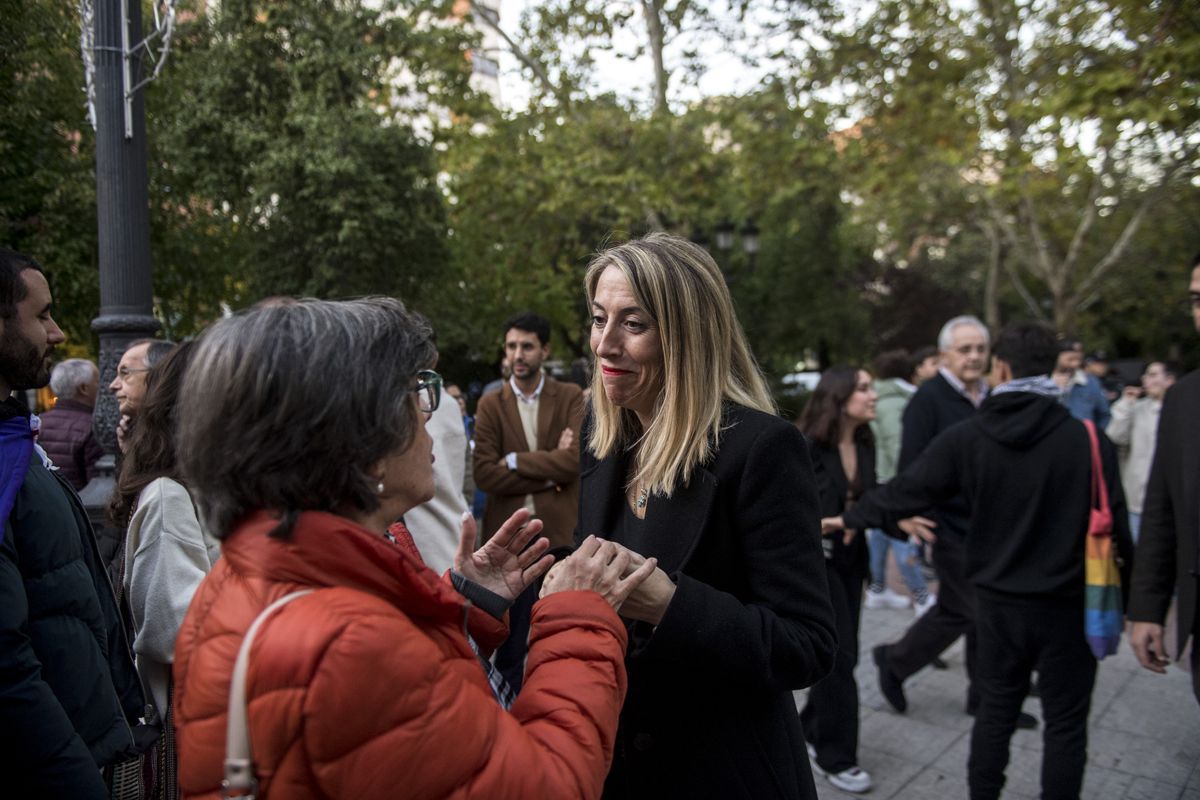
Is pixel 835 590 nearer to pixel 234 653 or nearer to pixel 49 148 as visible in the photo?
pixel 234 653

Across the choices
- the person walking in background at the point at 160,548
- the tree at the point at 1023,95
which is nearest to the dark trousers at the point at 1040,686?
the person walking in background at the point at 160,548

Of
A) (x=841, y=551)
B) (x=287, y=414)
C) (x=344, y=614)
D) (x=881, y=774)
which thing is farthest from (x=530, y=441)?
(x=344, y=614)

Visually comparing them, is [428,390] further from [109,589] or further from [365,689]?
[109,589]

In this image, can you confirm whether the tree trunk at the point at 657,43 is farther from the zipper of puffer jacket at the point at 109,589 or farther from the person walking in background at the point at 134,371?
the zipper of puffer jacket at the point at 109,589

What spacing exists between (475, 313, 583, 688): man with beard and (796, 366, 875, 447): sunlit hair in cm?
135

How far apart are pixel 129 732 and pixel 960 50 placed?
15339mm

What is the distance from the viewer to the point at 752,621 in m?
1.76

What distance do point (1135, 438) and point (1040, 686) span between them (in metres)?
5.03

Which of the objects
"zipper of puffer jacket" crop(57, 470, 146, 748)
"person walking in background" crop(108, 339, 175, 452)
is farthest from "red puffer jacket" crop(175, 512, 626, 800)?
"person walking in background" crop(108, 339, 175, 452)

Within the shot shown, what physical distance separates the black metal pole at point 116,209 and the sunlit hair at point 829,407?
3.34 m

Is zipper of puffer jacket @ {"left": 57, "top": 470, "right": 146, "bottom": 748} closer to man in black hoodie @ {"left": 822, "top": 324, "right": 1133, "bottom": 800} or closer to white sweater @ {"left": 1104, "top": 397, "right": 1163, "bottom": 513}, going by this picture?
man in black hoodie @ {"left": 822, "top": 324, "right": 1133, "bottom": 800}

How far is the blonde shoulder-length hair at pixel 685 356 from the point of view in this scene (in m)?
1.95

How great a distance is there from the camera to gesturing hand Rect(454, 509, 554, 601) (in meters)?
1.86

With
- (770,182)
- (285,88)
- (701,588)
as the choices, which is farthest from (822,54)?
(701,588)
